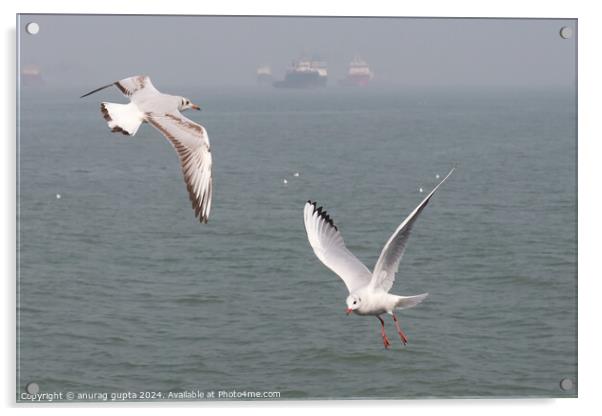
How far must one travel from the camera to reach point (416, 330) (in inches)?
451

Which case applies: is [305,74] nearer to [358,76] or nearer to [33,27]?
[358,76]

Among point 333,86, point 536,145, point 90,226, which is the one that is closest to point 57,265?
point 90,226

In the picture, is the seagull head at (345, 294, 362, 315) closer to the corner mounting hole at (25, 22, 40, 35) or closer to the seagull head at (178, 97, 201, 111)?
the seagull head at (178, 97, 201, 111)

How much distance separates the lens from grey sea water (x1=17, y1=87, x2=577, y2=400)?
37.3ft

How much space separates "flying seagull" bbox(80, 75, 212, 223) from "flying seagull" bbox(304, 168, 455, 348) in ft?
2.17

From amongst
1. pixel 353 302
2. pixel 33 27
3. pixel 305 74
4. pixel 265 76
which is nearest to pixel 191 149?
pixel 265 76

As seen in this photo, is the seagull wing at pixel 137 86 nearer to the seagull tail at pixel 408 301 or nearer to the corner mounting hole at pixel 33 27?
the corner mounting hole at pixel 33 27

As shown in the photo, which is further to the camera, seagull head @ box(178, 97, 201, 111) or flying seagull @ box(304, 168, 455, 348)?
seagull head @ box(178, 97, 201, 111)

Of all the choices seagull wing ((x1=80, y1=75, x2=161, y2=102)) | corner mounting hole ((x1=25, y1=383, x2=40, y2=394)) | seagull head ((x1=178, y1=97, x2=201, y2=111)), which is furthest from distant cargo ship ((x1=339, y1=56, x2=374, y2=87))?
corner mounting hole ((x1=25, y1=383, x2=40, y2=394))

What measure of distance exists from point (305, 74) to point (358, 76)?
0.33 m

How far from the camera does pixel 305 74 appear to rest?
11.6 metres

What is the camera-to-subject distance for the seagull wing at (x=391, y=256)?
36.4ft

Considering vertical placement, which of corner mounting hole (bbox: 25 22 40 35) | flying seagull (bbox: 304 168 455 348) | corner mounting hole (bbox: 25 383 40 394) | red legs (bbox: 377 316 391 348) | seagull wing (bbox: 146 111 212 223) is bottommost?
corner mounting hole (bbox: 25 383 40 394)

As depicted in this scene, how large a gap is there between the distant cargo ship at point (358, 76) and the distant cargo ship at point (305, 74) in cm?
14
